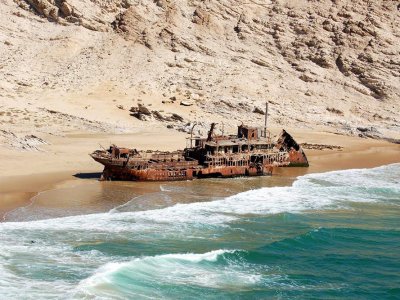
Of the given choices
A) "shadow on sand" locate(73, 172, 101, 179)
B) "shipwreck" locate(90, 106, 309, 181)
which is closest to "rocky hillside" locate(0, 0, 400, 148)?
"shipwreck" locate(90, 106, 309, 181)

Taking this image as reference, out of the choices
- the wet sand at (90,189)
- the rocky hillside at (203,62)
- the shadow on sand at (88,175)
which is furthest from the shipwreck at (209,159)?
the rocky hillside at (203,62)

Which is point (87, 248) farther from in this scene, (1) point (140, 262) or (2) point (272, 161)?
(2) point (272, 161)

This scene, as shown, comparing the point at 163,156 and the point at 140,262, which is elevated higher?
the point at 163,156

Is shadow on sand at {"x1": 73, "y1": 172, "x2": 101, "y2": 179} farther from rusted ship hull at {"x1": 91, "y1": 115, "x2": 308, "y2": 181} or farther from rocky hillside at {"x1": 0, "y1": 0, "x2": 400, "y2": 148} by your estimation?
rocky hillside at {"x1": 0, "y1": 0, "x2": 400, "y2": 148}

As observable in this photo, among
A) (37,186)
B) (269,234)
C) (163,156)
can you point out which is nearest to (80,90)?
(163,156)

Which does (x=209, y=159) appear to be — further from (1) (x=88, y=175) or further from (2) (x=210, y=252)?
(2) (x=210, y=252)

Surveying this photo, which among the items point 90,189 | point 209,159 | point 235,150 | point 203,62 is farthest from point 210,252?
point 203,62
